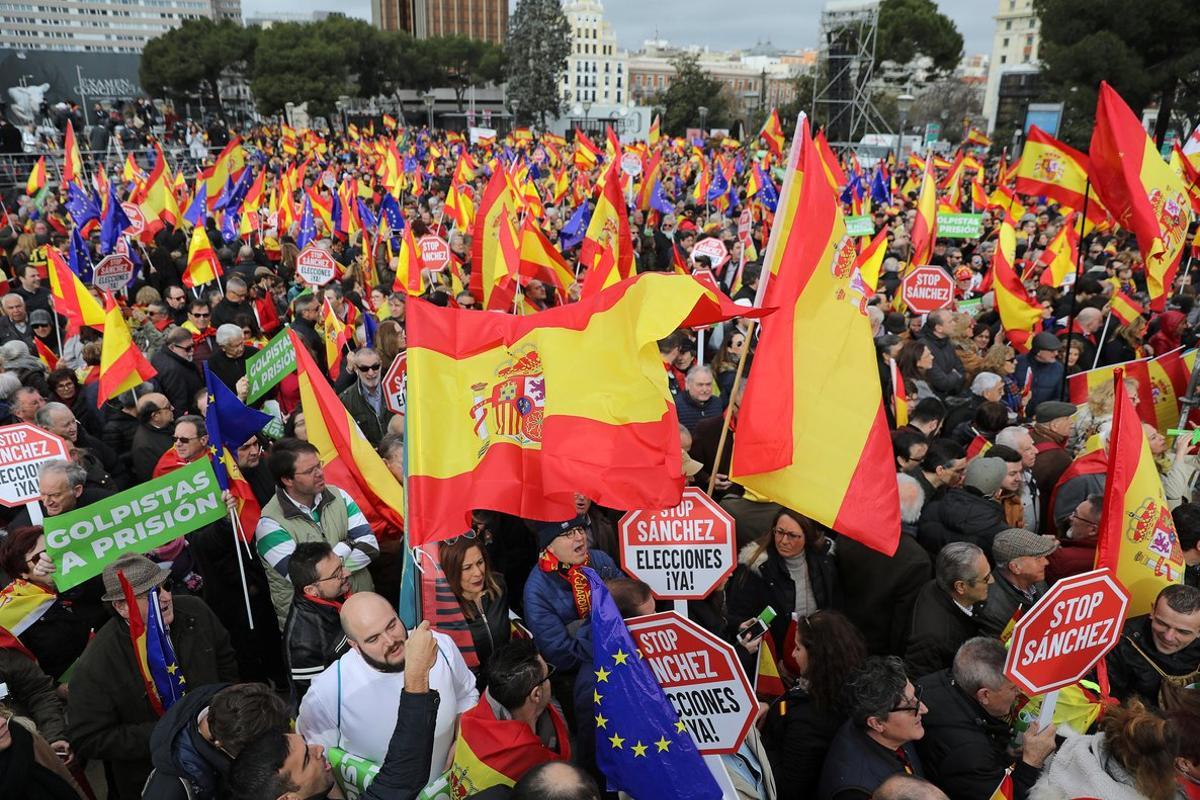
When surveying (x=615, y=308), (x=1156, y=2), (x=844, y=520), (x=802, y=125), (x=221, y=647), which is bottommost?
(x=221, y=647)

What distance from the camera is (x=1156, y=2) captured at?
31359 mm

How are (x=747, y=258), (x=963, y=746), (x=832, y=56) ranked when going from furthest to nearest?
1. (x=832, y=56)
2. (x=747, y=258)
3. (x=963, y=746)

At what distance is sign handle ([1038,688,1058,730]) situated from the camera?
120 inches

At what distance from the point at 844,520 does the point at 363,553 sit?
2356 millimetres

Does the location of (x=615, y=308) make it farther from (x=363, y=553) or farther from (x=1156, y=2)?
(x=1156, y=2)

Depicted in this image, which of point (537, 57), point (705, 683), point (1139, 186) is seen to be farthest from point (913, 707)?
point (537, 57)

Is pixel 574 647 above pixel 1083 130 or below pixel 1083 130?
below

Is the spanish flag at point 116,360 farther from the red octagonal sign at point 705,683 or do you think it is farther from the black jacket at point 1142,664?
the black jacket at point 1142,664

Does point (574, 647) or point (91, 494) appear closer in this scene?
point (574, 647)

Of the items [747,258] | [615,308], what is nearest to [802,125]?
[615,308]

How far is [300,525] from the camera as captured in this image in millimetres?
4250

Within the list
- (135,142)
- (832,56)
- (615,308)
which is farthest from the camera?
(832,56)

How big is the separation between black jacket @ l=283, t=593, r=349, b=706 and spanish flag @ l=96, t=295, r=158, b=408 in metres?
3.35

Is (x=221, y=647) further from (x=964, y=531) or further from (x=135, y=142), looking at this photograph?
(x=135, y=142)
